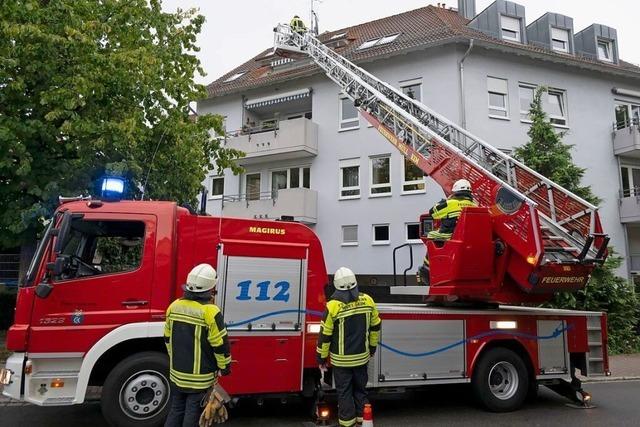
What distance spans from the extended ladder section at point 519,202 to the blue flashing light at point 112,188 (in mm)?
4979

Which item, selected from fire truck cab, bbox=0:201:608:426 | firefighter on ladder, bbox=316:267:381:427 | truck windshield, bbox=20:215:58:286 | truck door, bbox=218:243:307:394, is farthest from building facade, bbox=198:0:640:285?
truck windshield, bbox=20:215:58:286

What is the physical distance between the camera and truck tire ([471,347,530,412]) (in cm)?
719

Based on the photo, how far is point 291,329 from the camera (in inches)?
249

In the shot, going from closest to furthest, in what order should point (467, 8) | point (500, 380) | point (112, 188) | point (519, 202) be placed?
point (112, 188)
point (519, 202)
point (500, 380)
point (467, 8)

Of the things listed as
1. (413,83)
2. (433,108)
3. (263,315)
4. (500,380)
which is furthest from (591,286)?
(263,315)

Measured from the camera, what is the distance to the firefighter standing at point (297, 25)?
17.6 m

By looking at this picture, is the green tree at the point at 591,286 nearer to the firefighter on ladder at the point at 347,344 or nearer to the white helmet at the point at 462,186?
the white helmet at the point at 462,186

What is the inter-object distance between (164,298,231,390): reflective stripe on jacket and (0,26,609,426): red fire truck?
142 centimetres

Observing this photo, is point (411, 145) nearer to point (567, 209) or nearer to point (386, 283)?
point (567, 209)

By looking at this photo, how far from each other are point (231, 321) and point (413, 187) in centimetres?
1343

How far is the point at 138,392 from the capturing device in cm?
572

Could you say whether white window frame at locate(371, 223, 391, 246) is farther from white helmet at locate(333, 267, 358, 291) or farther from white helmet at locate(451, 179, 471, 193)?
white helmet at locate(333, 267, 358, 291)

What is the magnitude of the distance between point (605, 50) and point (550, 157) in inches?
424

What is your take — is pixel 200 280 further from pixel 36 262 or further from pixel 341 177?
pixel 341 177
